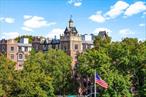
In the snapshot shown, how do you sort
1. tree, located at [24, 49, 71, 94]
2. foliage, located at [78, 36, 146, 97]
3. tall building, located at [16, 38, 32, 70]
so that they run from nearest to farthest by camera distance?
foliage, located at [78, 36, 146, 97], tree, located at [24, 49, 71, 94], tall building, located at [16, 38, 32, 70]

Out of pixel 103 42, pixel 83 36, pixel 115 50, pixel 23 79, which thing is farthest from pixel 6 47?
pixel 23 79

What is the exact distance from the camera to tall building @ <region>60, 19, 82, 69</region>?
106188 millimetres

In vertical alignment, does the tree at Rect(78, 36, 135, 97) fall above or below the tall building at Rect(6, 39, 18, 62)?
below

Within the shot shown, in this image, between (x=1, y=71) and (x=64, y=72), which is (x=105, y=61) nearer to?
(x=64, y=72)

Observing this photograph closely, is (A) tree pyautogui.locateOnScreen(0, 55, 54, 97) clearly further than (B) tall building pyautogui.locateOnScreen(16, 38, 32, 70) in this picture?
No

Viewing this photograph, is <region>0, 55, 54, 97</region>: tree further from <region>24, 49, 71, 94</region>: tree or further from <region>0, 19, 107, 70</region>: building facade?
<region>0, 19, 107, 70</region>: building facade

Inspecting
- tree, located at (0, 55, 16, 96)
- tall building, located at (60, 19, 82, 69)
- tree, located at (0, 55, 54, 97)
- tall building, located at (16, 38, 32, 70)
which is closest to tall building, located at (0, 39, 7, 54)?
tall building, located at (16, 38, 32, 70)

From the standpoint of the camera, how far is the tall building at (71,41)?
348ft

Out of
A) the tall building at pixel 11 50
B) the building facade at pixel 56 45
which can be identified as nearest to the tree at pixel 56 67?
the building facade at pixel 56 45

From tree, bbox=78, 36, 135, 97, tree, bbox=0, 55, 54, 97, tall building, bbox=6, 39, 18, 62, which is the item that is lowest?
tree, bbox=0, 55, 54, 97

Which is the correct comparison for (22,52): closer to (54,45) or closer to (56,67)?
(54,45)

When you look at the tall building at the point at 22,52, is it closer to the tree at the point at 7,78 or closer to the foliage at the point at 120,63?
the foliage at the point at 120,63

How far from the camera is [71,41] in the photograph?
106m

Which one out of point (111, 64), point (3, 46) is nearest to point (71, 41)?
point (3, 46)
